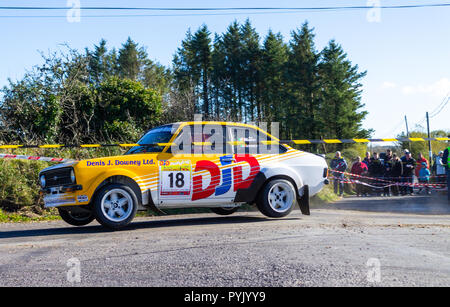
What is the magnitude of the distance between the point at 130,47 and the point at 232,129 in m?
65.2

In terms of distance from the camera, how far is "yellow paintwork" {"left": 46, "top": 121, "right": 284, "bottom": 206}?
7918 mm

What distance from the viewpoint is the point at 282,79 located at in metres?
57.3

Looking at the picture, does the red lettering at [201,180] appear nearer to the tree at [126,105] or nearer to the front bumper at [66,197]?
the front bumper at [66,197]

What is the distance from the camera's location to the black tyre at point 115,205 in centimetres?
784

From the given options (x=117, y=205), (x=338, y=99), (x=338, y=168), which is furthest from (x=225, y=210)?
(x=338, y=99)

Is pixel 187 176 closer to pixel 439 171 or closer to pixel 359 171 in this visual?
pixel 359 171

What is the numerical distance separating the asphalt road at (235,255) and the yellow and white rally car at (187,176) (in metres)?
0.48

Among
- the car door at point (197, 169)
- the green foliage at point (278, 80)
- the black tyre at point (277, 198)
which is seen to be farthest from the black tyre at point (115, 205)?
the green foliage at point (278, 80)

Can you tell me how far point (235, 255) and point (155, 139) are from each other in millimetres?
4148

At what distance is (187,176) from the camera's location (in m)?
8.49

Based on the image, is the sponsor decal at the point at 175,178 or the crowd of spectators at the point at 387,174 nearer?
the sponsor decal at the point at 175,178

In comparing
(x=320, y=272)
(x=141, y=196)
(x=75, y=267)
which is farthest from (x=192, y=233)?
(x=320, y=272)

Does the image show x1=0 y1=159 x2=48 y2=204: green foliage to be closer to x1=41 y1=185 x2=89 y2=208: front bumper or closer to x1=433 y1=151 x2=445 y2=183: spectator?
x1=41 y1=185 x2=89 y2=208: front bumper

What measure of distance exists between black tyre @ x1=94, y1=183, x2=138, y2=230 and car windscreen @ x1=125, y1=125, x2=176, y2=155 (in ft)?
3.40
